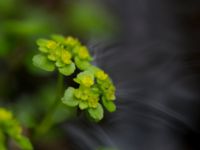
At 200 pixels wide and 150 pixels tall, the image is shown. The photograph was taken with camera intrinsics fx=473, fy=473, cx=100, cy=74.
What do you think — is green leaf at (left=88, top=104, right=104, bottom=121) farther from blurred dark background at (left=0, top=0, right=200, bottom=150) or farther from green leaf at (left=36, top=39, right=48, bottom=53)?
blurred dark background at (left=0, top=0, right=200, bottom=150)

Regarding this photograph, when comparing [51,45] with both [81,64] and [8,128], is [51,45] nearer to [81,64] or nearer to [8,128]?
[81,64]

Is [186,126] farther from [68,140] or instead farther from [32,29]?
[32,29]

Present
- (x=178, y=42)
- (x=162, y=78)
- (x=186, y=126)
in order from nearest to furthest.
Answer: (x=186, y=126)
(x=162, y=78)
(x=178, y=42)

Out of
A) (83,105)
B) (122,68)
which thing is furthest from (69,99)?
(122,68)

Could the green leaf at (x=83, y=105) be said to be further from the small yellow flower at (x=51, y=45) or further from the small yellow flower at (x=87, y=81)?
the small yellow flower at (x=51, y=45)

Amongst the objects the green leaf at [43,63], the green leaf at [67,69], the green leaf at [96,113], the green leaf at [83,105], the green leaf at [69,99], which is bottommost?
the green leaf at [96,113]

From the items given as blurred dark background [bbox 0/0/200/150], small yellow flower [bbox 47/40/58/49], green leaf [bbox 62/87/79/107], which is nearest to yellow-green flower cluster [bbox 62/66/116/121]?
green leaf [bbox 62/87/79/107]

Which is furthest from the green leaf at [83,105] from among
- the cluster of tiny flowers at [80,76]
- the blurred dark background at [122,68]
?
the blurred dark background at [122,68]

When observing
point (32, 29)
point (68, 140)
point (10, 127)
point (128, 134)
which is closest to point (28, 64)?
point (32, 29)
